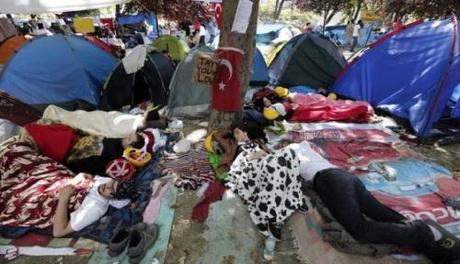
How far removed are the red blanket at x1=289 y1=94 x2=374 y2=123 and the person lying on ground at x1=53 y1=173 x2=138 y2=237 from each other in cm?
274

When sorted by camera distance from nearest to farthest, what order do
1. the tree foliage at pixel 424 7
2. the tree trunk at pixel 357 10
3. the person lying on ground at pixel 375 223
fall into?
the person lying on ground at pixel 375 223 → the tree foliage at pixel 424 7 → the tree trunk at pixel 357 10

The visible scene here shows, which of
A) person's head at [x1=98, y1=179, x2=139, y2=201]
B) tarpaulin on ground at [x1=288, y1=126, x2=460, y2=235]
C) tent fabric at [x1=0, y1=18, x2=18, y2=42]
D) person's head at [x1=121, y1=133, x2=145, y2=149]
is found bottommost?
tarpaulin on ground at [x1=288, y1=126, x2=460, y2=235]

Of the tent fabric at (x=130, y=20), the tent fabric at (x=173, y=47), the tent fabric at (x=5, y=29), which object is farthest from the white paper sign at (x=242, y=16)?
the tent fabric at (x=130, y=20)

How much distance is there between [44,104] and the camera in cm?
484

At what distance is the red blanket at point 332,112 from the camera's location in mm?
4734

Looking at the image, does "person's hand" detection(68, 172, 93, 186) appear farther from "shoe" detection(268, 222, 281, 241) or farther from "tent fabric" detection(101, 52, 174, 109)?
"tent fabric" detection(101, 52, 174, 109)

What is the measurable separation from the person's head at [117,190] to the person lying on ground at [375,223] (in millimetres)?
1593

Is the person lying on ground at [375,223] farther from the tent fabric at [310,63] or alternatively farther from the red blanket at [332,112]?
the tent fabric at [310,63]

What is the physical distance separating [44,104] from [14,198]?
2452 millimetres

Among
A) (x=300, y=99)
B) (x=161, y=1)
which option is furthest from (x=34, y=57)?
(x=161, y=1)

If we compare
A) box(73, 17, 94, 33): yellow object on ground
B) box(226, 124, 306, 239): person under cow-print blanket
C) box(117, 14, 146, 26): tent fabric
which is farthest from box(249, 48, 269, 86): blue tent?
box(117, 14, 146, 26): tent fabric

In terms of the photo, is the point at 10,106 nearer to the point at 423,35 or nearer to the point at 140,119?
the point at 140,119

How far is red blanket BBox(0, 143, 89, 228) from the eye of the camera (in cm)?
267

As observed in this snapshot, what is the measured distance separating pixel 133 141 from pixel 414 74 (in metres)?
4.04
